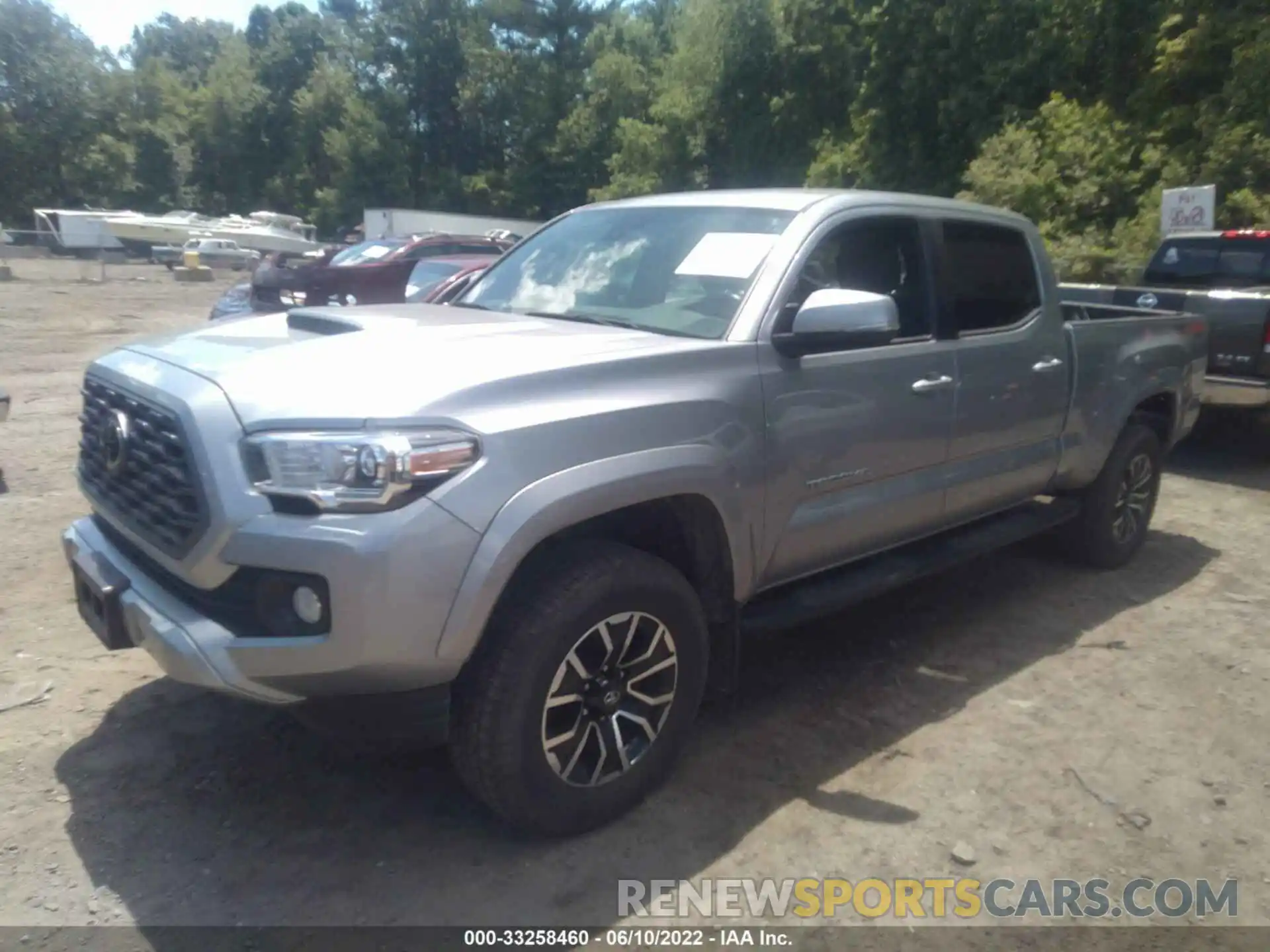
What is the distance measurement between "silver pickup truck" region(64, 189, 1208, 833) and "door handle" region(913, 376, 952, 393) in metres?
0.01

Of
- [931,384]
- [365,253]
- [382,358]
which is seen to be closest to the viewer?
[382,358]

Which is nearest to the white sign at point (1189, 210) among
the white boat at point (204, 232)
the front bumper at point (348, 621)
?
the front bumper at point (348, 621)

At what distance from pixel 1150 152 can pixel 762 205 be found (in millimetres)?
15728

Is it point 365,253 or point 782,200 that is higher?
point 782,200

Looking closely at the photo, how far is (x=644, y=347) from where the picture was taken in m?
3.45

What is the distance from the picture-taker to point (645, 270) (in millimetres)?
4086

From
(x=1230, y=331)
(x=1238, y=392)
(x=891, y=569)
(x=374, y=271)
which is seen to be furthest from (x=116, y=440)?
(x=374, y=271)

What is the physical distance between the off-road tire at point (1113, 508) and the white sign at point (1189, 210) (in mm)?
7534

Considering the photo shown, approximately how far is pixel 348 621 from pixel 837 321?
1.80m

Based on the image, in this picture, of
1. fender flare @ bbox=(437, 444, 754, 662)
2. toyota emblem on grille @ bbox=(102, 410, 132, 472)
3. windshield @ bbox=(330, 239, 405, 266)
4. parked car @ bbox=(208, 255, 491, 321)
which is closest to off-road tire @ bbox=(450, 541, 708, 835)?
fender flare @ bbox=(437, 444, 754, 662)

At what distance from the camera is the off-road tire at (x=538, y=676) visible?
117 inches

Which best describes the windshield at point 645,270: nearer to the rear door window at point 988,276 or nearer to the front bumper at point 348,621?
the rear door window at point 988,276

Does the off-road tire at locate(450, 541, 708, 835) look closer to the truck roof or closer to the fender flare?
the fender flare

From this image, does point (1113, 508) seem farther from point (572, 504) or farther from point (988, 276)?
Answer: point (572, 504)
